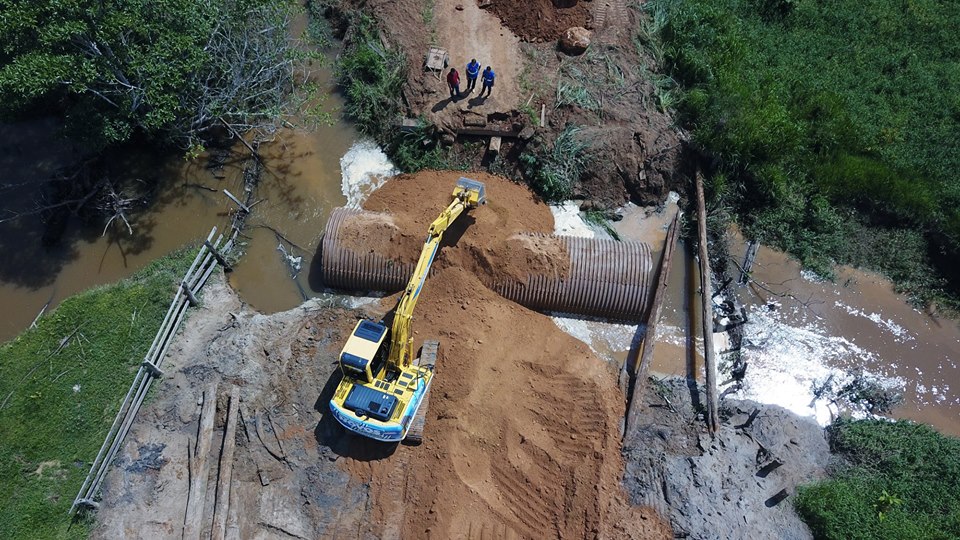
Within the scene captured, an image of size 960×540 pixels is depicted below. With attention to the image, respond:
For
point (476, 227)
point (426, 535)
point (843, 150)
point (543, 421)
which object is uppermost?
point (843, 150)

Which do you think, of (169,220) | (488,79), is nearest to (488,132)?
(488,79)

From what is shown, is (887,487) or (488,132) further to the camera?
(488,132)

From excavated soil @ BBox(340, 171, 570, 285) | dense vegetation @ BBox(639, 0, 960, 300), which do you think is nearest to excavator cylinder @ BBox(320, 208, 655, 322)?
excavated soil @ BBox(340, 171, 570, 285)

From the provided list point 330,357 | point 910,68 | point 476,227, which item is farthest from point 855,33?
point 330,357

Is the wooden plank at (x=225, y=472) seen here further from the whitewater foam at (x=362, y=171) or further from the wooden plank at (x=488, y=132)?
the wooden plank at (x=488, y=132)

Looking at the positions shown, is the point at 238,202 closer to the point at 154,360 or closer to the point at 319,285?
the point at 319,285

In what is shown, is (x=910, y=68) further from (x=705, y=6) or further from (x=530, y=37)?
(x=530, y=37)
